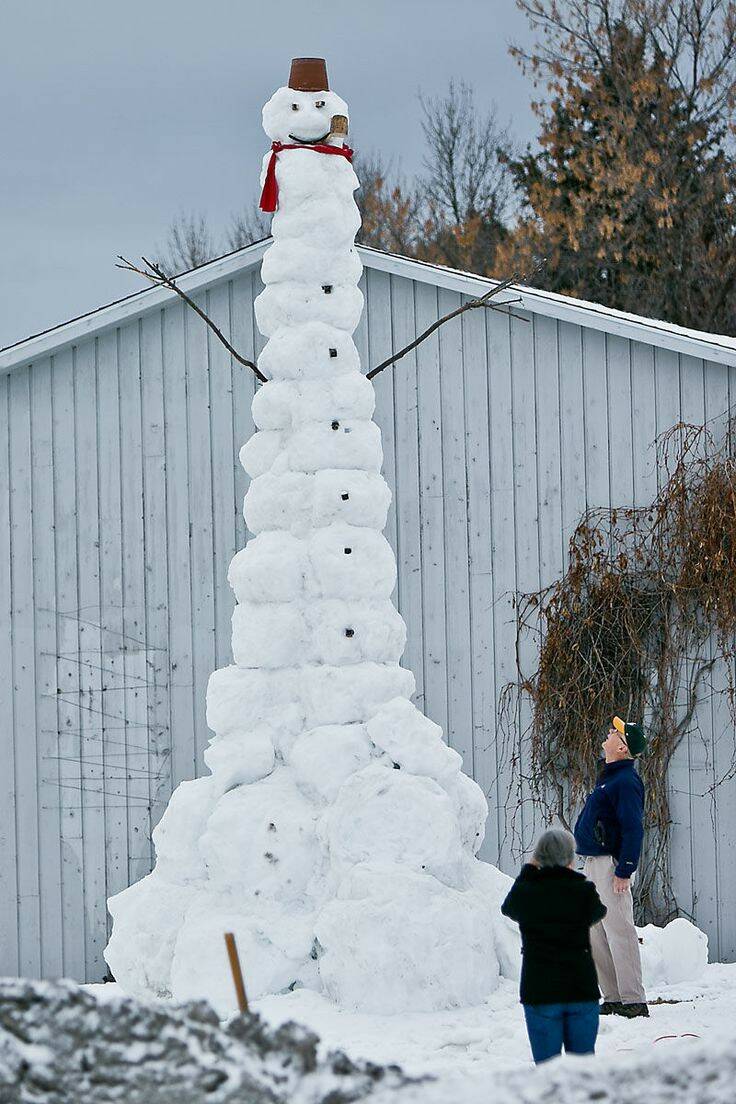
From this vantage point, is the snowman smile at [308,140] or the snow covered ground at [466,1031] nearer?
the snow covered ground at [466,1031]

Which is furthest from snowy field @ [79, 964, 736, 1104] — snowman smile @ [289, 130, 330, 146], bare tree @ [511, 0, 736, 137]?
bare tree @ [511, 0, 736, 137]

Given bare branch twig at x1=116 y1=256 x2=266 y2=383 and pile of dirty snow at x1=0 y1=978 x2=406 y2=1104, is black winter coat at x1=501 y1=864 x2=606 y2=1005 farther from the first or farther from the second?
bare branch twig at x1=116 y1=256 x2=266 y2=383

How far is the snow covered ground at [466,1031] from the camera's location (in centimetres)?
634

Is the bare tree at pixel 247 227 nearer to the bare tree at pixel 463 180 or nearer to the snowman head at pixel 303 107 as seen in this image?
the bare tree at pixel 463 180

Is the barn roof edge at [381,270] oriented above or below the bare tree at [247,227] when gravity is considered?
below

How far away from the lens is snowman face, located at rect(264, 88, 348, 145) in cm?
792

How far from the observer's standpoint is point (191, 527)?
32.8ft

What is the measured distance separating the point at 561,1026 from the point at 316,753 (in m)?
2.36

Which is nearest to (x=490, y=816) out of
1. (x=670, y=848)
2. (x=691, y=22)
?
(x=670, y=848)

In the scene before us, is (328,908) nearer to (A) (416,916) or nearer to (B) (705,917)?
(A) (416,916)

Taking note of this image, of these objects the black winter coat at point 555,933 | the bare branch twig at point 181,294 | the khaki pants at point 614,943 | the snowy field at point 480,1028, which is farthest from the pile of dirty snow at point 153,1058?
the bare branch twig at point 181,294

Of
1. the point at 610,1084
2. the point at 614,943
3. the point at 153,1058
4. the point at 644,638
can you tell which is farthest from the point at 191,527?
the point at 610,1084

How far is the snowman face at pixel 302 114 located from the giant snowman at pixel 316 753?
0.01m

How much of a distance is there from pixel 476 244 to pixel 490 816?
1582cm
